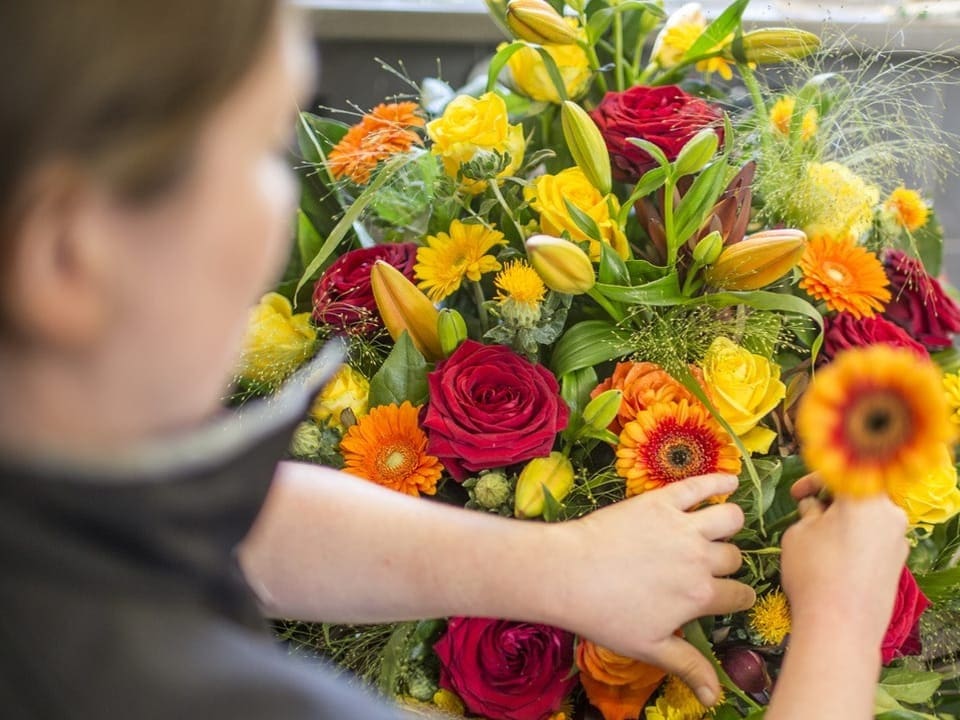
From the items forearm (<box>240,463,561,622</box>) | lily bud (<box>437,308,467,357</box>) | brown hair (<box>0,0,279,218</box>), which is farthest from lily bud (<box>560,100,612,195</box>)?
brown hair (<box>0,0,279,218</box>)

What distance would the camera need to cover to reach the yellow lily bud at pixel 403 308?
0.67 meters

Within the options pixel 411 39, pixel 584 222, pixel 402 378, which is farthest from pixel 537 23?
pixel 411 39

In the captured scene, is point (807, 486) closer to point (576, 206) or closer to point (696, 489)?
point (696, 489)

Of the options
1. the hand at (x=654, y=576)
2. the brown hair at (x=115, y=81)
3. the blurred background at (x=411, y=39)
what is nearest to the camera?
the brown hair at (x=115, y=81)

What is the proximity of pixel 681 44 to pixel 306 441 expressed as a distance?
1.37 ft

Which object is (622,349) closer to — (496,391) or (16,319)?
(496,391)

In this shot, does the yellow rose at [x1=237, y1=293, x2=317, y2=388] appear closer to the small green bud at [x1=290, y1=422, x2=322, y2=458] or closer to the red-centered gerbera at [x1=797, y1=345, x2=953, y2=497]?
the small green bud at [x1=290, y1=422, x2=322, y2=458]

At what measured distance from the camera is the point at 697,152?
24.7 inches

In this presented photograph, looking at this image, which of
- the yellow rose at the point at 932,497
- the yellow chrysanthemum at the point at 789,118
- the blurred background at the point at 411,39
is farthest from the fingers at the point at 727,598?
the blurred background at the point at 411,39

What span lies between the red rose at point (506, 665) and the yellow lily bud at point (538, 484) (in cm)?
7

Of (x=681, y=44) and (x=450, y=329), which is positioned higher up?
(x=681, y=44)

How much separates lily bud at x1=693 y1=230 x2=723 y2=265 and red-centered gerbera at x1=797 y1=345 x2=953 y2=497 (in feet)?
0.57

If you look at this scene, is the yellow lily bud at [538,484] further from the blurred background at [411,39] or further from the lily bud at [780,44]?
the blurred background at [411,39]

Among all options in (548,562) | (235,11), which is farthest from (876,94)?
(235,11)
